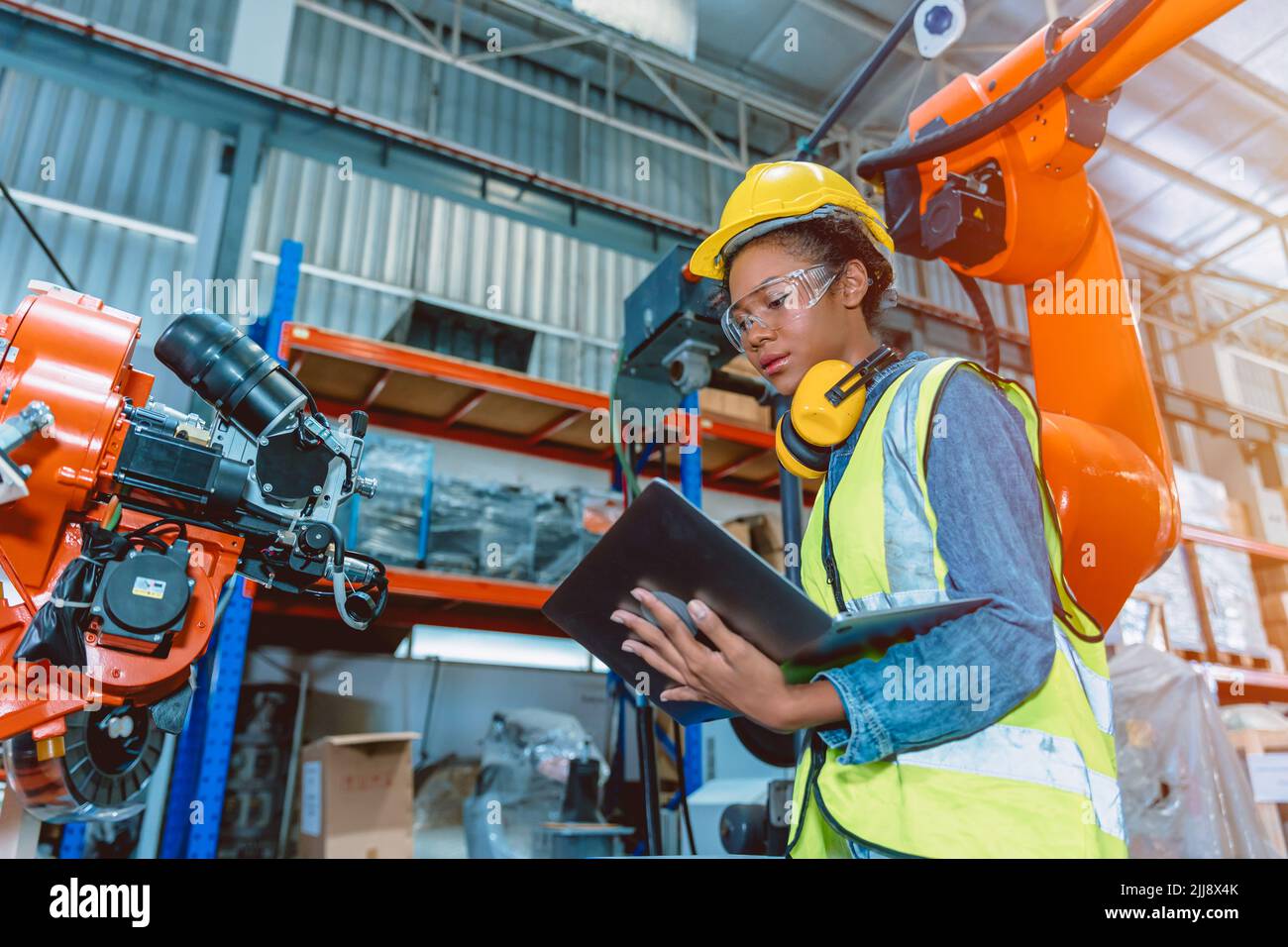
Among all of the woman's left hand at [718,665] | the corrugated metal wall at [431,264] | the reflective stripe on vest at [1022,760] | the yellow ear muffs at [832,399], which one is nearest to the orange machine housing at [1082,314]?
the yellow ear muffs at [832,399]

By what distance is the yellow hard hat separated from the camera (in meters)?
1.48

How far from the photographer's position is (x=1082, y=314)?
5.73ft

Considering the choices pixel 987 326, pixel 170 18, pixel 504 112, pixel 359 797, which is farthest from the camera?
pixel 504 112

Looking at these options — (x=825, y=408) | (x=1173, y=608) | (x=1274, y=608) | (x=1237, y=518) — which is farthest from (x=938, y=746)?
(x=1237, y=518)

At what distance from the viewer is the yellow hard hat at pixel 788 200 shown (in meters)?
1.48

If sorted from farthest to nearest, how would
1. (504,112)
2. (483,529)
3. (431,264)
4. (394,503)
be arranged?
(504,112), (431,264), (483,529), (394,503)

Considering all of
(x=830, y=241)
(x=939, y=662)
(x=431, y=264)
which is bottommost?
(x=939, y=662)

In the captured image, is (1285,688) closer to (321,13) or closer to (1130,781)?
(1130,781)

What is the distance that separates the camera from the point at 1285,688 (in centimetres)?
634

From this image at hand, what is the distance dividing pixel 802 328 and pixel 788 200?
235 millimetres

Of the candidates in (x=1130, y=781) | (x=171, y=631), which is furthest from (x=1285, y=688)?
(x=171, y=631)

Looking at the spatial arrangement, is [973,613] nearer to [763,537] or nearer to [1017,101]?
[1017,101]
